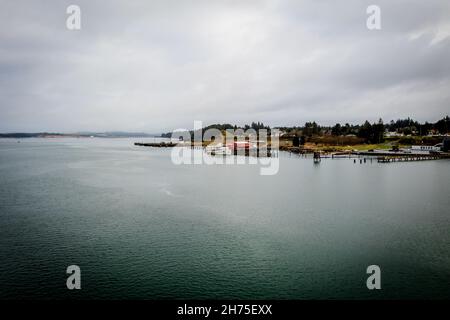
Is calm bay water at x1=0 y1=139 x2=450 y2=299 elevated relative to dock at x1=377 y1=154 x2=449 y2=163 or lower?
lower

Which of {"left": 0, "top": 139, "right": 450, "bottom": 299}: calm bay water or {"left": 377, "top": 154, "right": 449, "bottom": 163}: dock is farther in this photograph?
{"left": 377, "top": 154, "right": 449, "bottom": 163}: dock

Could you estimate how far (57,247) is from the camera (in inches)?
928

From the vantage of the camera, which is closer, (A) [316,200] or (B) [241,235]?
(B) [241,235]

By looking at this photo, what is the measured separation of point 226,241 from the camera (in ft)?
81.3

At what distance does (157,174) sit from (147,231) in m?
36.2

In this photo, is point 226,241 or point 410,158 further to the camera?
point 410,158

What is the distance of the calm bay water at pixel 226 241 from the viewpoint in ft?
59.8

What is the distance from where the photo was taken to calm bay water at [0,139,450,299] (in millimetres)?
18219

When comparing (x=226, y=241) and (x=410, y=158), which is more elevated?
(x=410, y=158)

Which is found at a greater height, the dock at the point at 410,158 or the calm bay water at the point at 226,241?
the dock at the point at 410,158

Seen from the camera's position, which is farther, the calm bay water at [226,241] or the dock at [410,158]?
the dock at [410,158]
